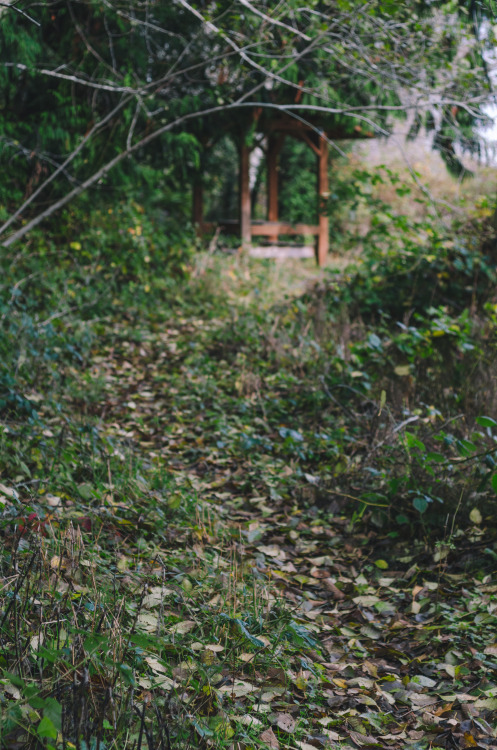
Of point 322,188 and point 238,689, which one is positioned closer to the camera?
point 238,689

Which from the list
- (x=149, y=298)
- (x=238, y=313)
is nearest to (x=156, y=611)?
(x=238, y=313)

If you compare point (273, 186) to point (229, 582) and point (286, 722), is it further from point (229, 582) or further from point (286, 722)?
point (286, 722)

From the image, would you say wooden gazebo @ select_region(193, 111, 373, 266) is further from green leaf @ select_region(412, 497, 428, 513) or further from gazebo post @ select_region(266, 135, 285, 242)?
green leaf @ select_region(412, 497, 428, 513)

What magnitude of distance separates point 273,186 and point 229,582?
12394 mm

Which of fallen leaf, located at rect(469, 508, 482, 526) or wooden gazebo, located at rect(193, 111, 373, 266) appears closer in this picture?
fallen leaf, located at rect(469, 508, 482, 526)

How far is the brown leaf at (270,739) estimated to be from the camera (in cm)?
197

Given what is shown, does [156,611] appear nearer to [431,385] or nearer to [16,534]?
[16,534]

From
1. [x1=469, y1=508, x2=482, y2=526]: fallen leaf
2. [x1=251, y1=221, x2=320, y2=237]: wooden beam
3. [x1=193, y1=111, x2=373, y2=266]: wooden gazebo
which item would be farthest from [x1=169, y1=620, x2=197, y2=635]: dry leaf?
[x1=251, y1=221, x2=320, y2=237]: wooden beam

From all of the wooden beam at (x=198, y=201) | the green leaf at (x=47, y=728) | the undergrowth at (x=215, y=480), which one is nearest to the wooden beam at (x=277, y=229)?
the wooden beam at (x=198, y=201)

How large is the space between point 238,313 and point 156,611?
528 centimetres

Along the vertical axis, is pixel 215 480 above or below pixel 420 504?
below

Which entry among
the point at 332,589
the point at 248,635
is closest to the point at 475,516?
the point at 332,589

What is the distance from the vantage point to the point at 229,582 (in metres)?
2.65

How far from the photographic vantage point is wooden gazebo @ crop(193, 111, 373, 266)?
11.6 m
